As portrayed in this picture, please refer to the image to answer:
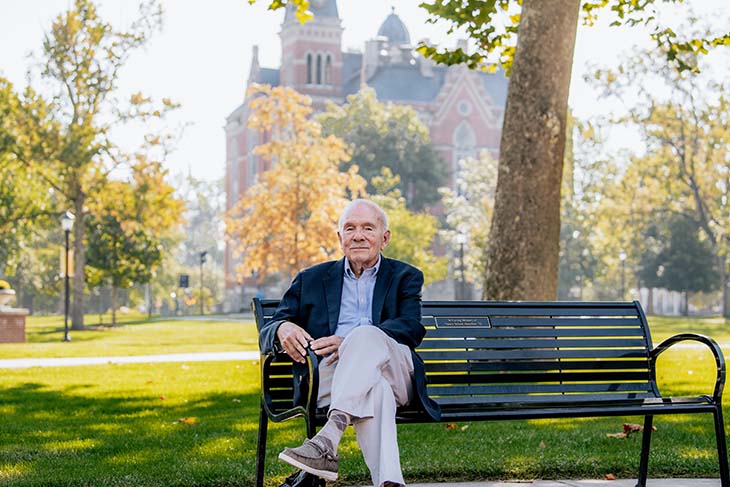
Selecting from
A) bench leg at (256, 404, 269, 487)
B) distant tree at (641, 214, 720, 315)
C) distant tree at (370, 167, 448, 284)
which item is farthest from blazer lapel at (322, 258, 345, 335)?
distant tree at (641, 214, 720, 315)

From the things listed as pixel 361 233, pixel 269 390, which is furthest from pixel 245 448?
pixel 361 233

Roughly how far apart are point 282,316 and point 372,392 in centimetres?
75

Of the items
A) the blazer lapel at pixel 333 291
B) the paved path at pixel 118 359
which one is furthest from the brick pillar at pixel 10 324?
the blazer lapel at pixel 333 291

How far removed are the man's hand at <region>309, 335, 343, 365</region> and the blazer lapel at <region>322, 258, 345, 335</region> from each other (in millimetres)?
286

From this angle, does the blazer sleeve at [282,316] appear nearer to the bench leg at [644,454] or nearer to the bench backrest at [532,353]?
the bench backrest at [532,353]

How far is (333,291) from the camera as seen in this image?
17.8ft

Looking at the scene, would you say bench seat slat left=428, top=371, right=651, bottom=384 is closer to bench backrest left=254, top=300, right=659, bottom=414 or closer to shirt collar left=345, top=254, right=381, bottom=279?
bench backrest left=254, top=300, right=659, bottom=414

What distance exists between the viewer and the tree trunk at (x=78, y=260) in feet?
115

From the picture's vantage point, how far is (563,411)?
555cm

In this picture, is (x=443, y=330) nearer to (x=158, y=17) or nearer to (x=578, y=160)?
(x=158, y=17)

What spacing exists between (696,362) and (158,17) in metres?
22.9

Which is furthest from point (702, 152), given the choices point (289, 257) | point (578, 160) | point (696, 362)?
point (696, 362)

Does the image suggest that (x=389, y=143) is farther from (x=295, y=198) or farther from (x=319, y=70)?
(x=295, y=198)

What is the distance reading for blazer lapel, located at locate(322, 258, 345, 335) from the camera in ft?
17.7
